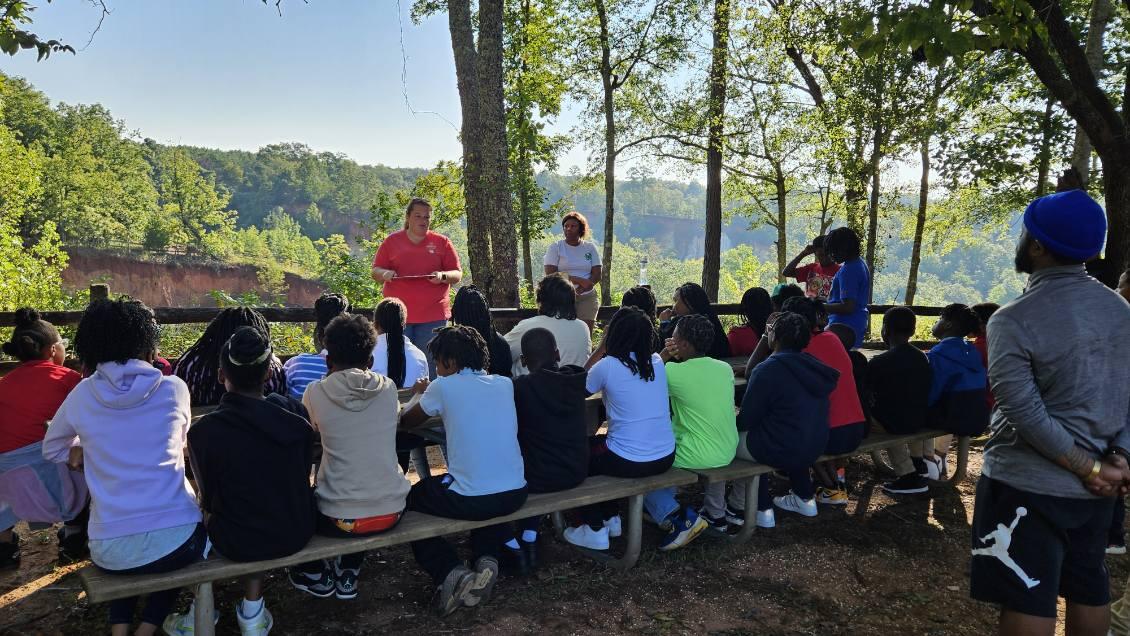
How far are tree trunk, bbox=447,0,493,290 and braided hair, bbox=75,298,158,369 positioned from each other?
195 inches

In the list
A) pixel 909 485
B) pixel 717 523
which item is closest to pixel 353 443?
pixel 717 523

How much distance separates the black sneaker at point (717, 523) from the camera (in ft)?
13.8

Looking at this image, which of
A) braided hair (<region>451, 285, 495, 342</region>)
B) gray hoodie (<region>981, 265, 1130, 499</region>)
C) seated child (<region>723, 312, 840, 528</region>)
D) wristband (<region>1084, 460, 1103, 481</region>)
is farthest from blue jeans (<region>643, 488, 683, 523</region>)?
wristband (<region>1084, 460, 1103, 481</region>)

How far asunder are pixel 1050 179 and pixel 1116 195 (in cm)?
1272

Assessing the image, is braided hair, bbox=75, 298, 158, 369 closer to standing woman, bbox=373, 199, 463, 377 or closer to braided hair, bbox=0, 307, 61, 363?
braided hair, bbox=0, 307, 61, 363

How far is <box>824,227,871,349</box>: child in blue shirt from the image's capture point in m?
5.49

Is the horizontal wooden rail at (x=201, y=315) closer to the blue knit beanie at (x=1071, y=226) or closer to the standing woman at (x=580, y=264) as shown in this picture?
the standing woman at (x=580, y=264)

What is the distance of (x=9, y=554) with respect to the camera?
3.57 m

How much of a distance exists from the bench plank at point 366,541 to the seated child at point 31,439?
3.76 feet

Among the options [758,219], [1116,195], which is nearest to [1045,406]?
[1116,195]

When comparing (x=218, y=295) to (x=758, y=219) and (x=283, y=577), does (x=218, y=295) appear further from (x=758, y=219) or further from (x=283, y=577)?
(x=758, y=219)

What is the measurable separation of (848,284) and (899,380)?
1.00 metres

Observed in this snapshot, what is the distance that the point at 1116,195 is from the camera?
5934 mm

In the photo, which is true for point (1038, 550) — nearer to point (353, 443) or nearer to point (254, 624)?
point (353, 443)
